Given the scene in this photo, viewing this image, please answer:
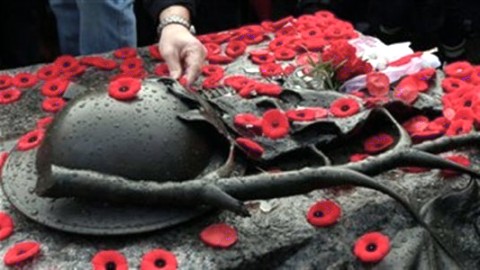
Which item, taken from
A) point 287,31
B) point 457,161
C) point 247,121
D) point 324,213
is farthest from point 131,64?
point 457,161

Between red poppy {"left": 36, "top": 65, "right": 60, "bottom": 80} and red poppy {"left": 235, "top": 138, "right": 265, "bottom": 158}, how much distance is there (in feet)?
3.09

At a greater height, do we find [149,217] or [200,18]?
[149,217]

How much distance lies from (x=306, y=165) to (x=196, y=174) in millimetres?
324

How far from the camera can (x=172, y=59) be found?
2523 millimetres

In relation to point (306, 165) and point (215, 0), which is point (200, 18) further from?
point (306, 165)

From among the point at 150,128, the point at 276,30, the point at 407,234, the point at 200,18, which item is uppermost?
the point at 150,128

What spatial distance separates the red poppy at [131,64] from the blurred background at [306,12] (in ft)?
3.34

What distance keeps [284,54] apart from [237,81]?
34cm

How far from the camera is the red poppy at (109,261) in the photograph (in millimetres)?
1756

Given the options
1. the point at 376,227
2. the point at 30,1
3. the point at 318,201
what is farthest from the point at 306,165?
the point at 30,1

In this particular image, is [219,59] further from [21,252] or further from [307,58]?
[21,252]

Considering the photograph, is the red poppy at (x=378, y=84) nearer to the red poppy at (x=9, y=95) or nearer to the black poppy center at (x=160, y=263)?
the black poppy center at (x=160, y=263)

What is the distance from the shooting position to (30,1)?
3.76 metres

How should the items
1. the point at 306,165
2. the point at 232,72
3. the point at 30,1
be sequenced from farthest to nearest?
the point at 30,1 < the point at 232,72 < the point at 306,165
